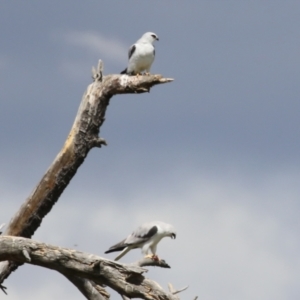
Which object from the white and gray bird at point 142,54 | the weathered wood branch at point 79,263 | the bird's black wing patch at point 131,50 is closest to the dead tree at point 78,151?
the weathered wood branch at point 79,263

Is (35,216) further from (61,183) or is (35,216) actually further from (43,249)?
(43,249)

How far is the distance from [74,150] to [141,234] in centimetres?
197

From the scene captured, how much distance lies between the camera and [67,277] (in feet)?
35.3

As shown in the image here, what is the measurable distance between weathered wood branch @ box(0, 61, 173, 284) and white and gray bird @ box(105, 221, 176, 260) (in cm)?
151

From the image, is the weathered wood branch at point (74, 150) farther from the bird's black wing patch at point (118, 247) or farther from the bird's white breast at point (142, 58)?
the bird's white breast at point (142, 58)

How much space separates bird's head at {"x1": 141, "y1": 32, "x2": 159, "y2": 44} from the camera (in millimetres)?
16578

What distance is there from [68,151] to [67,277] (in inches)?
98.1

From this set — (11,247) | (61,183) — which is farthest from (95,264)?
(61,183)

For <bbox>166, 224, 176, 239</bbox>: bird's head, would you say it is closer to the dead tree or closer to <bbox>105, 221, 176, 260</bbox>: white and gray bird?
<bbox>105, 221, 176, 260</bbox>: white and gray bird

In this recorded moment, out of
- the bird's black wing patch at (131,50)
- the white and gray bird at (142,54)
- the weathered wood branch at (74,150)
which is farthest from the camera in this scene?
the bird's black wing patch at (131,50)

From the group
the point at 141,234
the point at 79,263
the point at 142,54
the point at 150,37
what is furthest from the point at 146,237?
the point at 150,37

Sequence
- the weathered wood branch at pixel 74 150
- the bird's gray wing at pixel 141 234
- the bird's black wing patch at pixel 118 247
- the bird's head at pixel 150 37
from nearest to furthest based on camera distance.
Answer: the weathered wood branch at pixel 74 150, the bird's black wing patch at pixel 118 247, the bird's gray wing at pixel 141 234, the bird's head at pixel 150 37

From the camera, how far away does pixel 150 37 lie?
16.7m

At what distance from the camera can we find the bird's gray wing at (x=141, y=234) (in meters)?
13.4
